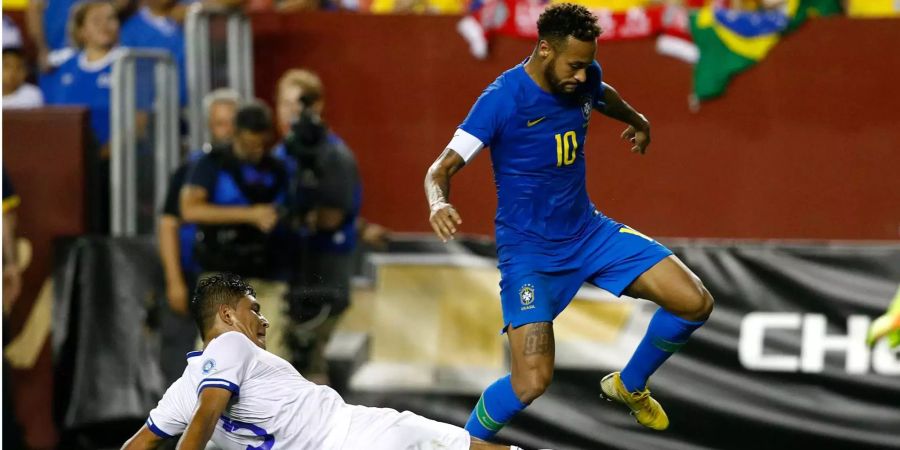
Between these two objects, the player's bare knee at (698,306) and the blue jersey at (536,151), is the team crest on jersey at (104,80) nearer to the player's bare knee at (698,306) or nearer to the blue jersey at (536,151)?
the blue jersey at (536,151)

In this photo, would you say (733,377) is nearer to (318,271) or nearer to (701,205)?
(701,205)

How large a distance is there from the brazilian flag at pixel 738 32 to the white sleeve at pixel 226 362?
5.07 m

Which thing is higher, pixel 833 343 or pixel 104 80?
pixel 104 80

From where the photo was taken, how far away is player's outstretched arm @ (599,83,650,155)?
6.40 metres

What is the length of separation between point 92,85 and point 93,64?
0.17 metres

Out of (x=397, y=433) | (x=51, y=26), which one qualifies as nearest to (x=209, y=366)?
(x=397, y=433)

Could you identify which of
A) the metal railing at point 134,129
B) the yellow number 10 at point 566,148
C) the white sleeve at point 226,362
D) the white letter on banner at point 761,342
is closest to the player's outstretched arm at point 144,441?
the white sleeve at point 226,362

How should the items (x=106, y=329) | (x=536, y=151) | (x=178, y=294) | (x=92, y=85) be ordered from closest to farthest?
(x=536, y=151) < (x=178, y=294) < (x=106, y=329) < (x=92, y=85)

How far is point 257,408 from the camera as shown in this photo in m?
5.52

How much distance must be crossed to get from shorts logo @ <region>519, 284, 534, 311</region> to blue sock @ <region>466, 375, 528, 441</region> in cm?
38

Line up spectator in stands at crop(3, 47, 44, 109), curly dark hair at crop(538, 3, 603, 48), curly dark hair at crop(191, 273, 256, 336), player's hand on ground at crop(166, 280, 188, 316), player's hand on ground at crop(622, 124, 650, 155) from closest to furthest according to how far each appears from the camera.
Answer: curly dark hair at crop(191, 273, 256, 336) < curly dark hair at crop(538, 3, 603, 48) < player's hand on ground at crop(622, 124, 650, 155) < player's hand on ground at crop(166, 280, 188, 316) < spectator in stands at crop(3, 47, 44, 109)

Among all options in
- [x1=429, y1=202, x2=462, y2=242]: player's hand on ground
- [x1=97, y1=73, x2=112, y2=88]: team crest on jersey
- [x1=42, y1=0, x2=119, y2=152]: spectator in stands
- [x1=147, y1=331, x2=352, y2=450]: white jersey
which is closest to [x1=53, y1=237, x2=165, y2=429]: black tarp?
[x1=42, y1=0, x2=119, y2=152]: spectator in stands

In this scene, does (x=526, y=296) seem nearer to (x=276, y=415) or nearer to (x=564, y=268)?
(x=564, y=268)

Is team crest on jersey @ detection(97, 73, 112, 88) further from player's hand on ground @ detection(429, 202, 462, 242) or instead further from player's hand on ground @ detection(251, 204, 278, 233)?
player's hand on ground @ detection(429, 202, 462, 242)
